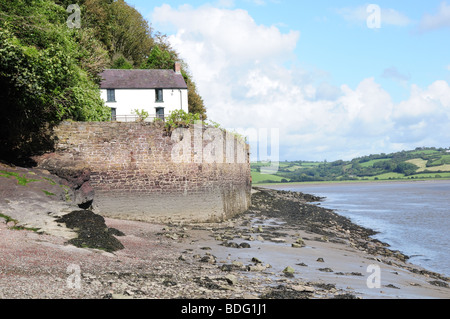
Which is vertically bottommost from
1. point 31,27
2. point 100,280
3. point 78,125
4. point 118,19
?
point 100,280

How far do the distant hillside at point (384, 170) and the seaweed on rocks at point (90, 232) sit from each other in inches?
5164

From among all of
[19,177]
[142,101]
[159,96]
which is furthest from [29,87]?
[159,96]

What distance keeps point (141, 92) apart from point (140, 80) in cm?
159

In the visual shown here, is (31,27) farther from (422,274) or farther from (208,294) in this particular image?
(422,274)

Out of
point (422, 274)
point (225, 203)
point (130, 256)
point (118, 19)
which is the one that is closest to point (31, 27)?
point (225, 203)

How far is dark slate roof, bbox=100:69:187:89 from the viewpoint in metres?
42.2

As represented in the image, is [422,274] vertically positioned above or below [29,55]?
below

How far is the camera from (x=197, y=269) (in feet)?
36.1

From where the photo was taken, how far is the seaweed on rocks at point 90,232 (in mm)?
12133

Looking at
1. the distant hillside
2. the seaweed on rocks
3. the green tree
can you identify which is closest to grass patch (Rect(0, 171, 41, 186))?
the green tree

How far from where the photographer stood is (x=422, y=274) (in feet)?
52.4

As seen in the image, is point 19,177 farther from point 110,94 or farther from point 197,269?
point 110,94
